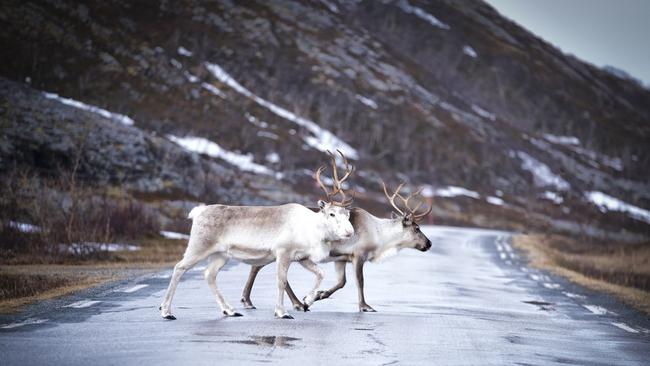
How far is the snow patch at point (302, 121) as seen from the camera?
8312 cm

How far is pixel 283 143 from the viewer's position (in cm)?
7669

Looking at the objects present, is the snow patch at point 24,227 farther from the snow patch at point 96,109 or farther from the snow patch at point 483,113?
the snow patch at point 483,113

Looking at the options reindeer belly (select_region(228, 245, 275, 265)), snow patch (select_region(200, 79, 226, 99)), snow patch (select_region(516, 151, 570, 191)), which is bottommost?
reindeer belly (select_region(228, 245, 275, 265))

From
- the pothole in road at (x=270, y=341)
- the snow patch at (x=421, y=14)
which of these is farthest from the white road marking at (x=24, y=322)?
the snow patch at (x=421, y=14)

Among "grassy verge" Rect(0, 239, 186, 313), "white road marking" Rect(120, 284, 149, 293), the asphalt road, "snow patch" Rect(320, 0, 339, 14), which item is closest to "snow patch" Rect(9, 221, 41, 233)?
"grassy verge" Rect(0, 239, 186, 313)

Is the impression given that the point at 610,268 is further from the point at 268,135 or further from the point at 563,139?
the point at 563,139

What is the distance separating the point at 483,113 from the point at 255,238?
11180 centimetres

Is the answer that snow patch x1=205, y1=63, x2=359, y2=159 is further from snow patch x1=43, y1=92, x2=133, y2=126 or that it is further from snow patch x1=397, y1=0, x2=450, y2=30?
snow patch x1=397, y1=0, x2=450, y2=30

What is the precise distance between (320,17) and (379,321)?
4387 inches

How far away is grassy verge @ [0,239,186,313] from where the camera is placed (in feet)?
45.5

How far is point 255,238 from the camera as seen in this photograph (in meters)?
12.7

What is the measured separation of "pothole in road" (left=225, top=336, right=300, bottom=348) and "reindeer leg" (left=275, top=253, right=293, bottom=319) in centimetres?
187

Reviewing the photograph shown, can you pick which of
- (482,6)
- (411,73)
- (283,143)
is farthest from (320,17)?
(482,6)

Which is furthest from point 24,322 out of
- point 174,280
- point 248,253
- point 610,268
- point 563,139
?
point 563,139
